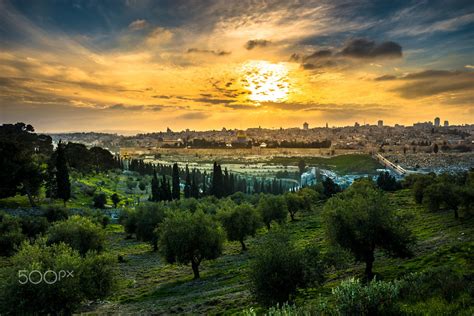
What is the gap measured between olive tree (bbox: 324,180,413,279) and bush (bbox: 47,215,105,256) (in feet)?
108

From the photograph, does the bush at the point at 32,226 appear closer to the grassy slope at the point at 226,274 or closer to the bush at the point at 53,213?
the bush at the point at 53,213

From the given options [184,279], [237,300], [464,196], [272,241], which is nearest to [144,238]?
[184,279]

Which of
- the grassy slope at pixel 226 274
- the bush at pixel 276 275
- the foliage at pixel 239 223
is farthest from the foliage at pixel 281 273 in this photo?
the foliage at pixel 239 223

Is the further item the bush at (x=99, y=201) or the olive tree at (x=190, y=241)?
the bush at (x=99, y=201)

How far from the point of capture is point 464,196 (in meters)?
49.2

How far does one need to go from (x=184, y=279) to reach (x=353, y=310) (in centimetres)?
3337

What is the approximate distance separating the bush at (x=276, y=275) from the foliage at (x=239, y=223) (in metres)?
33.9

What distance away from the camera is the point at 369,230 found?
27.9m

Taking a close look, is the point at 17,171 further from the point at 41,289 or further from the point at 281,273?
the point at 281,273

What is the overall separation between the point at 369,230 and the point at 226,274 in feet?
69.0

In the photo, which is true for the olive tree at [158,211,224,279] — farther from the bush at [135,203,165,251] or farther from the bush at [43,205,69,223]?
the bush at [43,205,69,223]

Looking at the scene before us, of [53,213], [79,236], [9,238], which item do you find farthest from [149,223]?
[53,213]

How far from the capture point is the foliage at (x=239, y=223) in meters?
58.8

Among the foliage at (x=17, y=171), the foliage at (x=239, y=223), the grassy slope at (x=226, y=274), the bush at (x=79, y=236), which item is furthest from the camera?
the foliage at (x=17, y=171)
